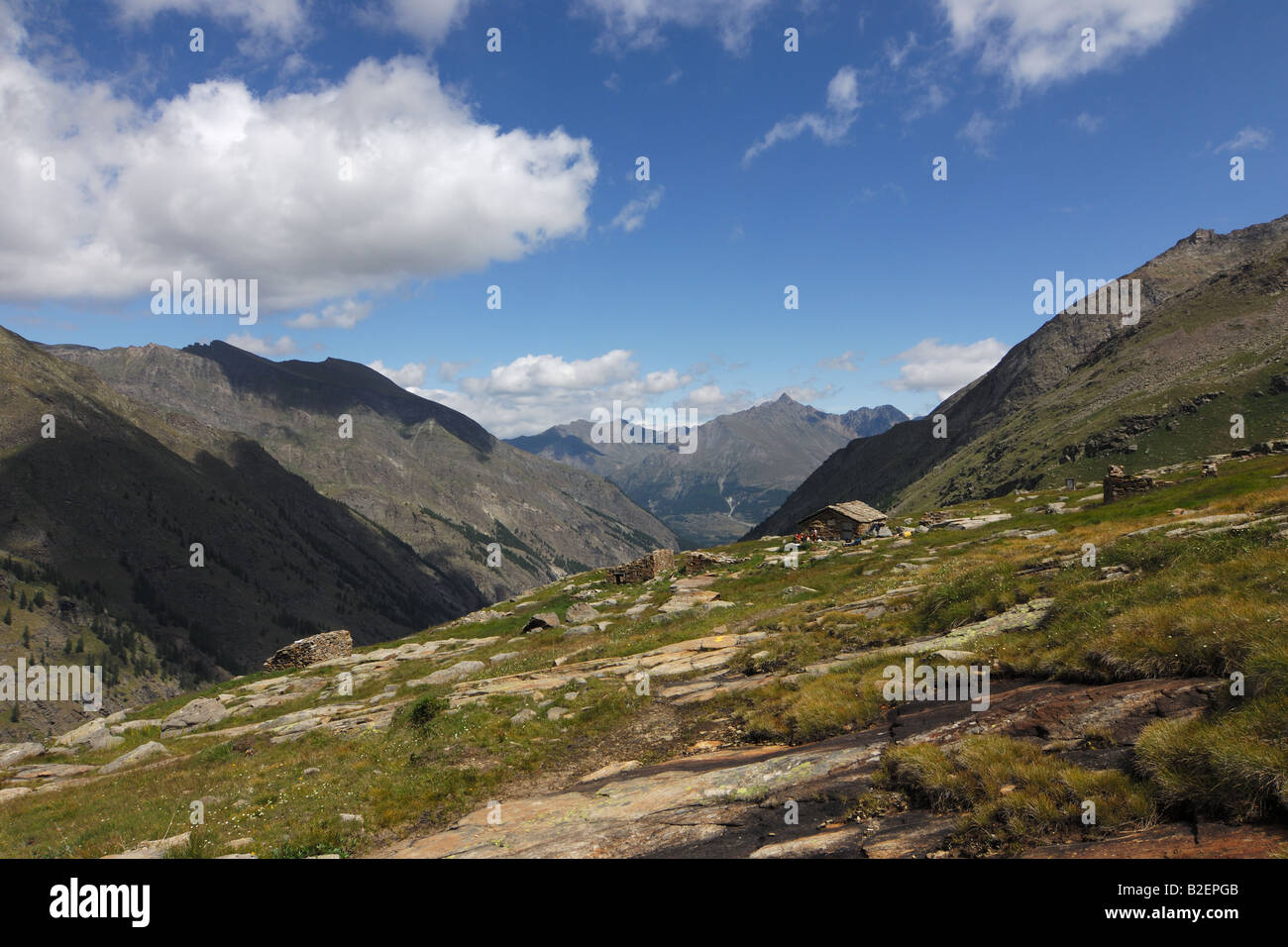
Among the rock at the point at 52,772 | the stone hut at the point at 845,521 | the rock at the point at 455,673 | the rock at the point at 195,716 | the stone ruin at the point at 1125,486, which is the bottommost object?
the rock at the point at 52,772

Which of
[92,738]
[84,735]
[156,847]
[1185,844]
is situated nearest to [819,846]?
[1185,844]

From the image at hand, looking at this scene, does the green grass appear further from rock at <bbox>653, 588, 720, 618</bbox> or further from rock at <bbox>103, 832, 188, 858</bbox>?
rock at <bbox>653, 588, 720, 618</bbox>

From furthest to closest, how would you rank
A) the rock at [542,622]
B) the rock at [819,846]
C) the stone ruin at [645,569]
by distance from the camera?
the stone ruin at [645,569], the rock at [542,622], the rock at [819,846]

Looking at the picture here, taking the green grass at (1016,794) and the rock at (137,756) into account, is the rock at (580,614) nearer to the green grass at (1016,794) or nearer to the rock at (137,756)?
the rock at (137,756)

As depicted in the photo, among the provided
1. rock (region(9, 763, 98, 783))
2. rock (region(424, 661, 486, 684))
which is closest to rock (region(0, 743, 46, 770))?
rock (region(9, 763, 98, 783))

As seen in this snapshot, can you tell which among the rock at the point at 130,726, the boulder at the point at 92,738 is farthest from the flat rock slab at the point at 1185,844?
the rock at the point at 130,726

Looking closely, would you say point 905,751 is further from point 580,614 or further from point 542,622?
point 542,622

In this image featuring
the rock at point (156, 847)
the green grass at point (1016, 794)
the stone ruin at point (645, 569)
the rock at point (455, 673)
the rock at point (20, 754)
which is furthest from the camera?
the stone ruin at point (645, 569)
